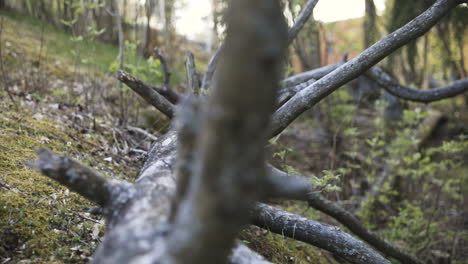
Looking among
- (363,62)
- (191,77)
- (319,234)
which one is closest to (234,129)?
(319,234)

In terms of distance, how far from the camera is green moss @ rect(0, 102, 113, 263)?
2.07m

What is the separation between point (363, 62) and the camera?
2727mm

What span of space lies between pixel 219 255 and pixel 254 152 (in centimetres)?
37

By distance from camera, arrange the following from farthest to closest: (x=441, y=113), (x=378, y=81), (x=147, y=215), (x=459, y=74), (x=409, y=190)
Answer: (x=441, y=113), (x=459, y=74), (x=409, y=190), (x=378, y=81), (x=147, y=215)

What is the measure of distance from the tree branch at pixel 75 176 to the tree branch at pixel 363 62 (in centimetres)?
149

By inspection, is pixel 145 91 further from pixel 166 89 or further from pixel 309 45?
pixel 309 45

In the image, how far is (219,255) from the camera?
1.16 m

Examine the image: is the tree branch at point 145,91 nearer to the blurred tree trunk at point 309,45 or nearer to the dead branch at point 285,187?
the dead branch at point 285,187

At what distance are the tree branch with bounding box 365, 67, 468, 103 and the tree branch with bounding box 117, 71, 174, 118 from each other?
7.84ft

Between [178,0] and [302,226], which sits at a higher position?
[178,0]

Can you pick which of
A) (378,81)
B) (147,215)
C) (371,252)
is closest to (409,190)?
(378,81)

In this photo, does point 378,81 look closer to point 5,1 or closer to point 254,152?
point 254,152

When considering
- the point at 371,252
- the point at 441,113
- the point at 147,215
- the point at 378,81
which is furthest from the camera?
the point at 441,113

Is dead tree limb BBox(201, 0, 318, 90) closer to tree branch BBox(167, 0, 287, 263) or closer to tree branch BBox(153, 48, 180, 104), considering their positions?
tree branch BBox(153, 48, 180, 104)
